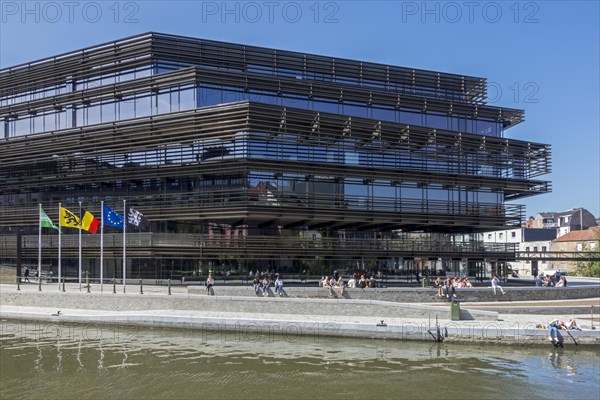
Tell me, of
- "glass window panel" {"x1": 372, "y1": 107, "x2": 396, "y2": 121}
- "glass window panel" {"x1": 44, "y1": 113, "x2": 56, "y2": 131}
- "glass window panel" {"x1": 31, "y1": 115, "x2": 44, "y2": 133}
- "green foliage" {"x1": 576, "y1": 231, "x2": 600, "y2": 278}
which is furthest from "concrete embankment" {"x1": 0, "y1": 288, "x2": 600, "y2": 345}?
"green foliage" {"x1": 576, "y1": 231, "x2": 600, "y2": 278}

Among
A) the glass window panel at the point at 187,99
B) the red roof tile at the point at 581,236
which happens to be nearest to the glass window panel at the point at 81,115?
the glass window panel at the point at 187,99

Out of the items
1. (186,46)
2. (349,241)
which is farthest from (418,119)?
(186,46)

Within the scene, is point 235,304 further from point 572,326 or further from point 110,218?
point 572,326

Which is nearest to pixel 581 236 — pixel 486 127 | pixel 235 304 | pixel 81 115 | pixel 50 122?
pixel 486 127

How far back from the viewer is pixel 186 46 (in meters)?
45.8

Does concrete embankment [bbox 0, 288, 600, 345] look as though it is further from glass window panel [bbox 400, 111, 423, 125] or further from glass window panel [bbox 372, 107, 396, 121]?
glass window panel [bbox 400, 111, 423, 125]

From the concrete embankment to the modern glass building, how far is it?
716cm

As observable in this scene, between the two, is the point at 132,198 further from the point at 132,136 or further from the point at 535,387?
the point at 535,387

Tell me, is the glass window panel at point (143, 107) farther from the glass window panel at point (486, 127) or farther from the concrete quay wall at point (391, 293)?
the glass window panel at point (486, 127)

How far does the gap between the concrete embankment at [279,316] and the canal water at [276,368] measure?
1.77 feet

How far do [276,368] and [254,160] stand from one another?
2031 centimetres

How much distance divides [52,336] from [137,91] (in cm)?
2232

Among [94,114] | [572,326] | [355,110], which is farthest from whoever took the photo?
[355,110]

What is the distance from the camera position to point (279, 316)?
32125mm
